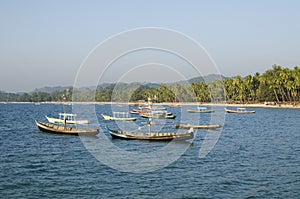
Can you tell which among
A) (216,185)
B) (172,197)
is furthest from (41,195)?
(216,185)

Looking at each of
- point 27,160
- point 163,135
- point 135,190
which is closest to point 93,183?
point 135,190

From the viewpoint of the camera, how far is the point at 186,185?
2714 centimetres

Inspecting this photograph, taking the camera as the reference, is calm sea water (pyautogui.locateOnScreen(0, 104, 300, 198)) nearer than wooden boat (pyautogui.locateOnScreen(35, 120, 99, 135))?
Yes

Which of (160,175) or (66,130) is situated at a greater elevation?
(66,130)

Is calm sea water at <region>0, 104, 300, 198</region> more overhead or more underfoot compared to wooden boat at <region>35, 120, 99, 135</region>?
more underfoot

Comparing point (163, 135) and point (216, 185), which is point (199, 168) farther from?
point (163, 135)

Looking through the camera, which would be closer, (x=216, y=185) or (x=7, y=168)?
(x=216, y=185)

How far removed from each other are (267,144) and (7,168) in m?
31.3

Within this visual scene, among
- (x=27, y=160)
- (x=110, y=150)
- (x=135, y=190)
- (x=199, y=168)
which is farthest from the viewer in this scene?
(x=110, y=150)

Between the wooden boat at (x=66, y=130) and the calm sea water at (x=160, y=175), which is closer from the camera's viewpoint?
the calm sea water at (x=160, y=175)

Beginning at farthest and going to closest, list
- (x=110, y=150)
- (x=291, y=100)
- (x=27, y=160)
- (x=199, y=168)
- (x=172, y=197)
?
(x=291, y=100) → (x=110, y=150) → (x=27, y=160) → (x=199, y=168) → (x=172, y=197)

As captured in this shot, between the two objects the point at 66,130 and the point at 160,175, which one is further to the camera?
the point at 66,130

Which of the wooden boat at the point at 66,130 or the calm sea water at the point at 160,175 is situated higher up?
the wooden boat at the point at 66,130

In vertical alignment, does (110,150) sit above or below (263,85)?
below
